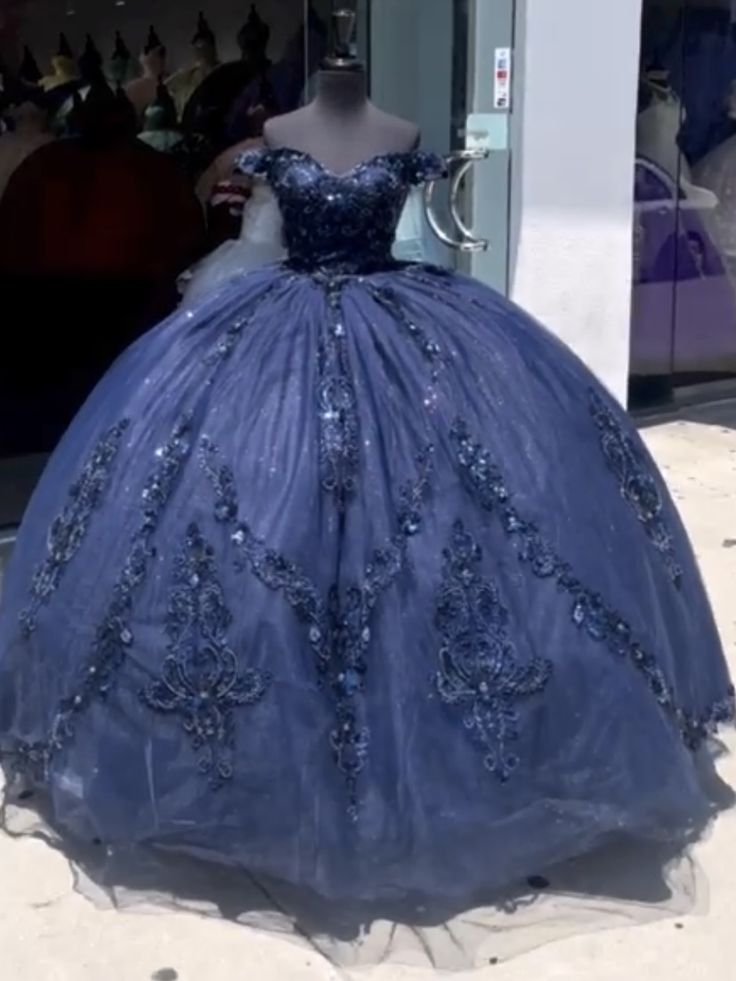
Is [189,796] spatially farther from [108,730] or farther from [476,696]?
[476,696]

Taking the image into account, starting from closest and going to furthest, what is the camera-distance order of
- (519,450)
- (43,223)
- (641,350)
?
1. (519,450)
2. (43,223)
3. (641,350)

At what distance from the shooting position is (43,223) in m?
5.33

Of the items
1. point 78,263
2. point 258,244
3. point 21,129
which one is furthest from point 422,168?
point 78,263

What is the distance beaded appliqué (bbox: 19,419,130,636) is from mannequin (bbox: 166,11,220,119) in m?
2.79

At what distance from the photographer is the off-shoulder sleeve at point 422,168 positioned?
9.77ft

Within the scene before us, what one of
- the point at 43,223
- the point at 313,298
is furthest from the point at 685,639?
the point at 43,223

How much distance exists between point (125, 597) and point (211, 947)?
0.62 m

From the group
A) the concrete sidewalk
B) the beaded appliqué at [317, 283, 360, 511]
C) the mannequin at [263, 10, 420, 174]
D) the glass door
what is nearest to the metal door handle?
the glass door

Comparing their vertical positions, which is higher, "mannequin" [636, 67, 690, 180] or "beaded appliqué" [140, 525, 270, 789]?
"mannequin" [636, 67, 690, 180]

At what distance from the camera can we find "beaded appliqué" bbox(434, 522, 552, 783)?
8.41ft

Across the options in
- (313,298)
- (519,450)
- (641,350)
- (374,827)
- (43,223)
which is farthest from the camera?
(641,350)

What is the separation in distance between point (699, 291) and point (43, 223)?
287 cm

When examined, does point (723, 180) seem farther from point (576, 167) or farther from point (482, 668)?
point (482, 668)

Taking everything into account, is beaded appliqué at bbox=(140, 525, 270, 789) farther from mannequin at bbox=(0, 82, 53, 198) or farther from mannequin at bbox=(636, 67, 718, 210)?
mannequin at bbox=(636, 67, 718, 210)
